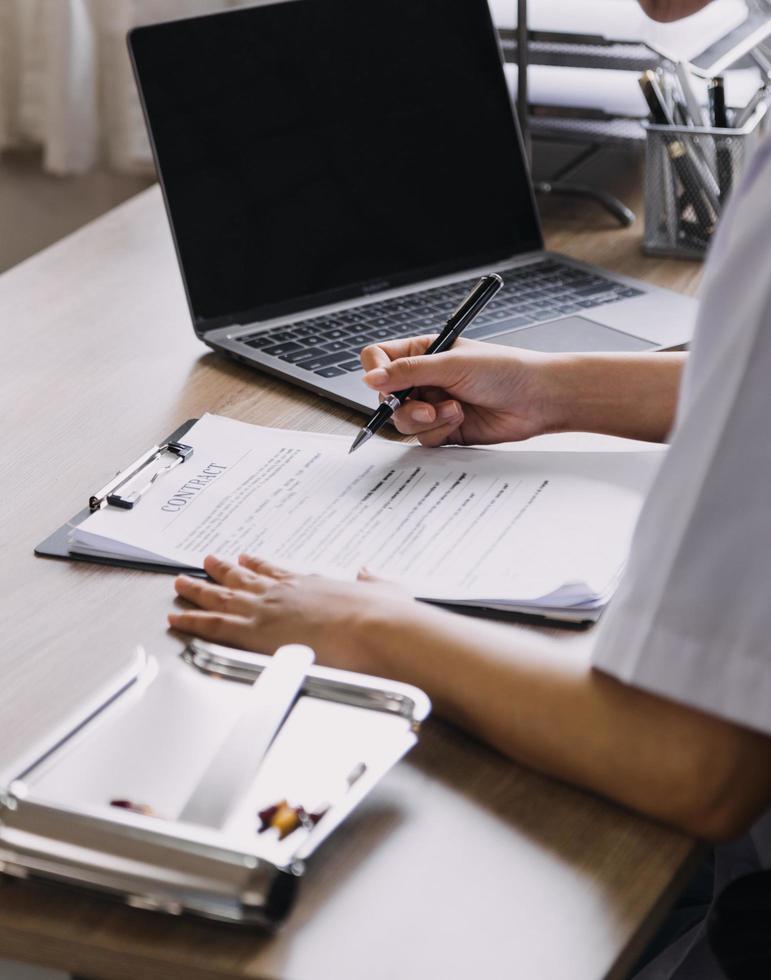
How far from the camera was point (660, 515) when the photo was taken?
0.56 meters

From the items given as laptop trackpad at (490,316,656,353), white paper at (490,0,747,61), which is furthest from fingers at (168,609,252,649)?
white paper at (490,0,747,61)

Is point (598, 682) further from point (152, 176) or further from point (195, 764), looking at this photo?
point (152, 176)

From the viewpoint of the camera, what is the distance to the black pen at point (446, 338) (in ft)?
3.04

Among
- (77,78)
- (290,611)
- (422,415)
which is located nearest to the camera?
(290,611)

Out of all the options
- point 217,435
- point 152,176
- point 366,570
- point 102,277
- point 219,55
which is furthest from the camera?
point 152,176

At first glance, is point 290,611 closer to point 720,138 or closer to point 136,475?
point 136,475

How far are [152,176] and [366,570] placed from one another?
1.62m

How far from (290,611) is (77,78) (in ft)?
5.38

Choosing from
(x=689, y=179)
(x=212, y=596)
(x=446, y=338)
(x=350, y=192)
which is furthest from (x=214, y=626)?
(x=689, y=179)

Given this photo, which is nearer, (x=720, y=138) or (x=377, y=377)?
(x=377, y=377)

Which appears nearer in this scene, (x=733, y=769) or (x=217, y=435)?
(x=733, y=769)

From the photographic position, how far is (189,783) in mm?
585

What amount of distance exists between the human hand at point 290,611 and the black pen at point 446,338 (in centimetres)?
20

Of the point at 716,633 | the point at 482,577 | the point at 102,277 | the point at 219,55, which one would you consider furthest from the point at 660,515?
the point at 102,277
